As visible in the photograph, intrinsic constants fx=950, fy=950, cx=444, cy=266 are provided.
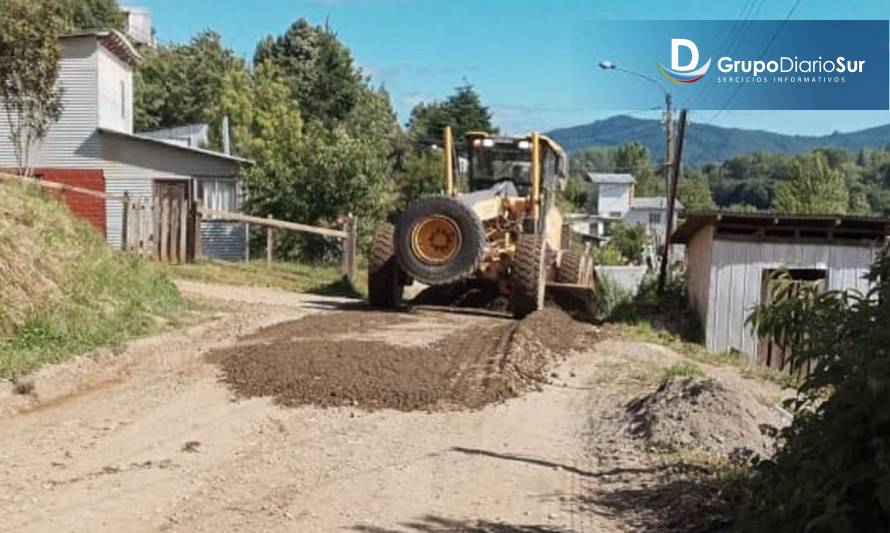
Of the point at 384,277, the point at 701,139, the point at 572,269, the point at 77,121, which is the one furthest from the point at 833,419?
the point at 701,139

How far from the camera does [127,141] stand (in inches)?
1068

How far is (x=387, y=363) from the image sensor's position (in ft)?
32.1

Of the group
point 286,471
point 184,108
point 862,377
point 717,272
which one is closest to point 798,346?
point 862,377

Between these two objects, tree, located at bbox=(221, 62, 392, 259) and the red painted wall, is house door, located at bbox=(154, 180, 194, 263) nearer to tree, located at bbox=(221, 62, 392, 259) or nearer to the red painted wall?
tree, located at bbox=(221, 62, 392, 259)

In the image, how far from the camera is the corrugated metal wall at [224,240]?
90.6 feet

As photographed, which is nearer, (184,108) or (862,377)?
(862,377)

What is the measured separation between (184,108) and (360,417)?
50006 mm

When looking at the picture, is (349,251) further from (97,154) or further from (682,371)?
(682,371)

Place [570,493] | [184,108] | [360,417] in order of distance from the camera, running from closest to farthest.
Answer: [570,493] → [360,417] → [184,108]

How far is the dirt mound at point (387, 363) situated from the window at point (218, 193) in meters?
15.2

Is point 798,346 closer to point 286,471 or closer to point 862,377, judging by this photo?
point 862,377

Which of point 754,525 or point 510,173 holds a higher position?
point 510,173

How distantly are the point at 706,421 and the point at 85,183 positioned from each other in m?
23.3

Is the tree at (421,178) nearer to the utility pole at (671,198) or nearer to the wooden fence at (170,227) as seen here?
the utility pole at (671,198)
